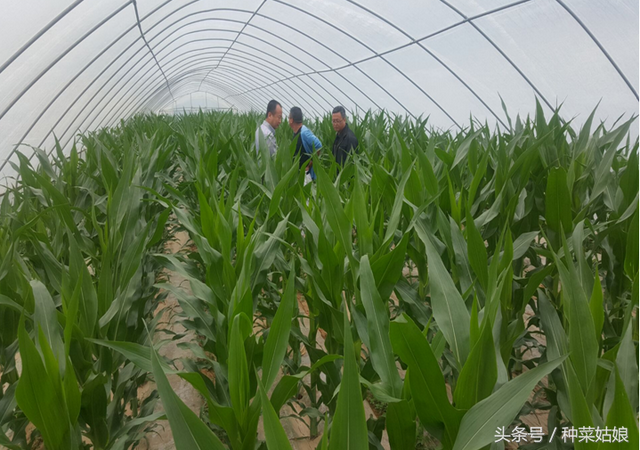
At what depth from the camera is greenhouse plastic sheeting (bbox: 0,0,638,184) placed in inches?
148

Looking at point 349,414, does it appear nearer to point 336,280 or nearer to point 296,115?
point 336,280

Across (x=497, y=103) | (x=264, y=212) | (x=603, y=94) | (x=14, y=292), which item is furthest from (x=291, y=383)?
(x=497, y=103)

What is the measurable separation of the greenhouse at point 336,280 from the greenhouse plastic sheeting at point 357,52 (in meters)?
0.04

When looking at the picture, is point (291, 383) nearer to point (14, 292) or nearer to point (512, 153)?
point (14, 292)

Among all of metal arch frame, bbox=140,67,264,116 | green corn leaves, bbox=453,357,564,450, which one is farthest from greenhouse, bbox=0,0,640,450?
metal arch frame, bbox=140,67,264,116

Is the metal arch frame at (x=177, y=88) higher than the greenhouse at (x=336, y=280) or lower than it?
higher

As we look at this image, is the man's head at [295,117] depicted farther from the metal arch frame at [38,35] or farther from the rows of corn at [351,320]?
the metal arch frame at [38,35]

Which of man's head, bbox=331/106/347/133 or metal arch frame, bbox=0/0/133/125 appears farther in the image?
metal arch frame, bbox=0/0/133/125

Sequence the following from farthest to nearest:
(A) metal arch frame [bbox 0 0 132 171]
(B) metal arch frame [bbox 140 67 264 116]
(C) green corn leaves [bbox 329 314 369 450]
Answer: (B) metal arch frame [bbox 140 67 264 116]
(A) metal arch frame [bbox 0 0 132 171]
(C) green corn leaves [bbox 329 314 369 450]

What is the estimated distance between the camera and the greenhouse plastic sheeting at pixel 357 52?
3.77 metres

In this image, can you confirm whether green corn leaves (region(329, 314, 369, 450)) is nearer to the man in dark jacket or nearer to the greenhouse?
the greenhouse

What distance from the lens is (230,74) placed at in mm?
14648

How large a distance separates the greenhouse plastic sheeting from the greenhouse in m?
0.04

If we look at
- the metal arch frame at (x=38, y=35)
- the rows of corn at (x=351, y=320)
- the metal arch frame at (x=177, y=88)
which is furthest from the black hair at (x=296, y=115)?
the metal arch frame at (x=177, y=88)
